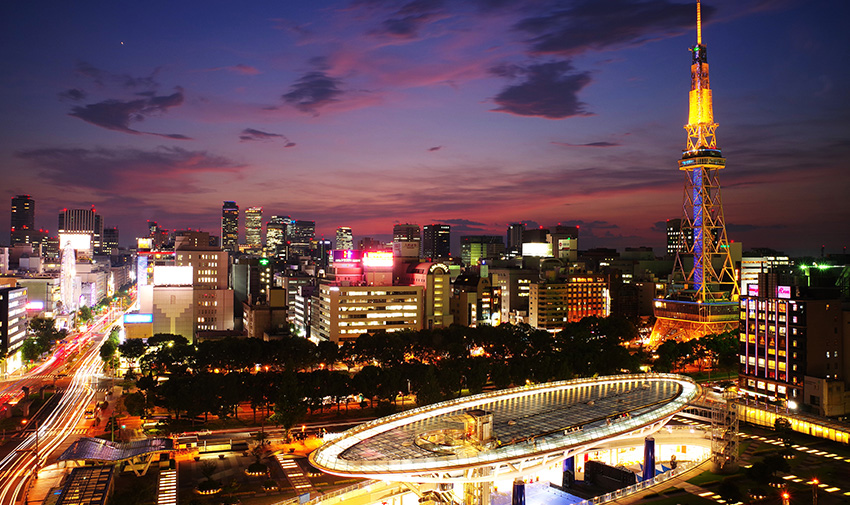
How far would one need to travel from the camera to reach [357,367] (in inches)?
3792

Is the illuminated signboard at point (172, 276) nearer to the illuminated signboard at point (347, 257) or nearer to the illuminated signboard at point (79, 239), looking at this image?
the illuminated signboard at point (347, 257)

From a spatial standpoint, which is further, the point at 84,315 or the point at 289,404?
the point at 84,315

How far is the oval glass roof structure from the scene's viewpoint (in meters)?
35.8

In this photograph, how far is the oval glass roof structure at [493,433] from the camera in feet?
117

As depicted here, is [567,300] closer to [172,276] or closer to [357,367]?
[357,367]

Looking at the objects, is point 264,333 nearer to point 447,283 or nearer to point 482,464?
point 447,283

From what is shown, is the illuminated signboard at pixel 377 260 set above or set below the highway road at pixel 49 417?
above

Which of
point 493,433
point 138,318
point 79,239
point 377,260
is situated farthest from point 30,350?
point 493,433

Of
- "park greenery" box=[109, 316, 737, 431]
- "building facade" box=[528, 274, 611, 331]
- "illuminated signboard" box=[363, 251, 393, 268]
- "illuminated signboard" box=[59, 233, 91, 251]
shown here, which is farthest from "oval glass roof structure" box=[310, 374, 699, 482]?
"illuminated signboard" box=[59, 233, 91, 251]

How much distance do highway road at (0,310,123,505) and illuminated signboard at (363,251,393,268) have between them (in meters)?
46.7

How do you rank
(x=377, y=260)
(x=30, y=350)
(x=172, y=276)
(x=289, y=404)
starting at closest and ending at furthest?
(x=289, y=404)
(x=30, y=350)
(x=377, y=260)
(x=172, y=276)

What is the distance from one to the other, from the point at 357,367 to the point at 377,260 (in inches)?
932

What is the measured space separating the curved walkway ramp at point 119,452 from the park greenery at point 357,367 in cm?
1079

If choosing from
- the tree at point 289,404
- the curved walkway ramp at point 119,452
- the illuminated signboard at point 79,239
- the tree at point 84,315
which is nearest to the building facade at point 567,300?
the tree at point 289,404
